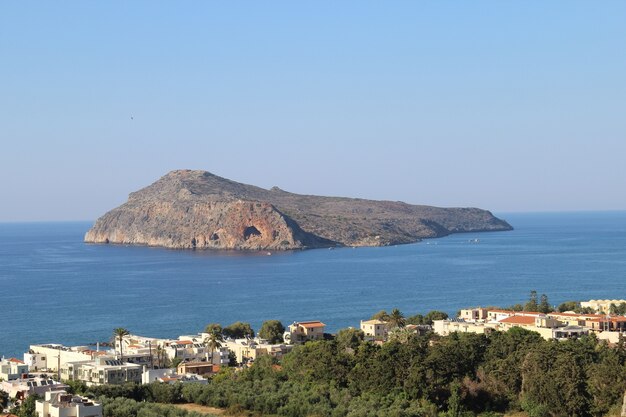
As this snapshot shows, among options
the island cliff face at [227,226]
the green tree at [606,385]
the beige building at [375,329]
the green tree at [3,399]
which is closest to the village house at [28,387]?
the green tree at [3,399]

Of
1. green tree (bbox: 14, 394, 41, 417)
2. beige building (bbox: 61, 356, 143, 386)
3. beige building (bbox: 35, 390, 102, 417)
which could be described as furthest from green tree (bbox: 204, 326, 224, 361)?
beige building (bbox: 35, 390, 102, 417)

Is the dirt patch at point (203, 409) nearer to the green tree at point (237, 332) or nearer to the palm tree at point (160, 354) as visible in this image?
the palm tree at point (160, 354)

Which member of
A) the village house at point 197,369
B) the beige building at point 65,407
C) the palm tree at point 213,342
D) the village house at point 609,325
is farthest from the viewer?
the village house at point 609,325

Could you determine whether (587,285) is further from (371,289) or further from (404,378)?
(404,378)

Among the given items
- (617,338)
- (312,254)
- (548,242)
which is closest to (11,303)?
(617,338)

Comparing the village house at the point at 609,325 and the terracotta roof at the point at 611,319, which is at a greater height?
the terracotta roof at the point at 611,319

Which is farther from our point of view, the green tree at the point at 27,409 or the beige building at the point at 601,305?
the beige building at the point at 601,305

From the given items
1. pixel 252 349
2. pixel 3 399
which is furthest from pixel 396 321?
pixel 3 399
